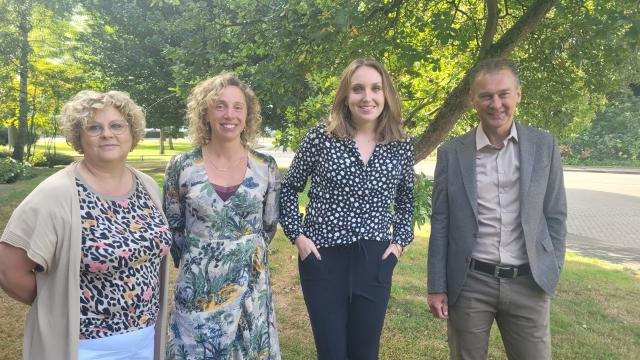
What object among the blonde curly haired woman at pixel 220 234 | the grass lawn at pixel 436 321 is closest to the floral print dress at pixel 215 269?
the blonde curly haired woman at pixel 220 234

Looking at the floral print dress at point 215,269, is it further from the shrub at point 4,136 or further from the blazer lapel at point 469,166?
the shrub at point 4,136

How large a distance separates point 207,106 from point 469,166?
1468 mm

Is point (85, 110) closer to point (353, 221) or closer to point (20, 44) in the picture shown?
point (353, 221)

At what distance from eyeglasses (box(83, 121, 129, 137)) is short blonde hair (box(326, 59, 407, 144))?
1.06 metres

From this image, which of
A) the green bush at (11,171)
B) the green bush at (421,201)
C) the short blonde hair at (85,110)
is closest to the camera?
the short blonde hair at (85,110)

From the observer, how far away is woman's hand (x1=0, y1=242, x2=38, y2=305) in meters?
1.96

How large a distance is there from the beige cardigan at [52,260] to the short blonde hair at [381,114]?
136 centimetres

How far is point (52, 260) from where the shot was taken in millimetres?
1982

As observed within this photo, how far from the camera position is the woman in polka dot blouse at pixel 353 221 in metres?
2.55

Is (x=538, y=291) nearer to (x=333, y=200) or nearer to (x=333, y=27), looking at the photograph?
(x=333, y=200)

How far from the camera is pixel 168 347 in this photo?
8.43 ft

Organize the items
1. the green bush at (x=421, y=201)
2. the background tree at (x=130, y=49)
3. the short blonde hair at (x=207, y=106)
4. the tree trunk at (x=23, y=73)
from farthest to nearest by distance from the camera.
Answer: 1. the tree trunk at (x=23, y=73)
2. the background tree at (x=130, y=49)
3. the green bush at (x=421, y=201)
4. the short blonde hair at (x=207, y=106)

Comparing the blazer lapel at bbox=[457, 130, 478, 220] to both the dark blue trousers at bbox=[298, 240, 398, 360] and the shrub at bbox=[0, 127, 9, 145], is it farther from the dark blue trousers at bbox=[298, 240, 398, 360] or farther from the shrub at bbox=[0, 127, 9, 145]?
the shrub at bbox=[0, 127, 9, 145]

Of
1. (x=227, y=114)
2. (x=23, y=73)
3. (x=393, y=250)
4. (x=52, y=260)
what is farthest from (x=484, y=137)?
(x=23, y=73)
